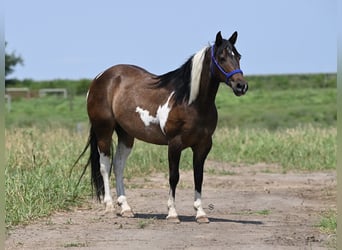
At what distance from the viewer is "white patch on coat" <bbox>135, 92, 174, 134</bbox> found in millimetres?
8453

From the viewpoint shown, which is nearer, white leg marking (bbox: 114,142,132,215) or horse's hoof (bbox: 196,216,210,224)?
horse's hoof (bbox: 196,216,210,224)

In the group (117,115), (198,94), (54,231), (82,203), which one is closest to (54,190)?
(82,203)

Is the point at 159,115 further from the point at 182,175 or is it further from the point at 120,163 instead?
the point at 182,175

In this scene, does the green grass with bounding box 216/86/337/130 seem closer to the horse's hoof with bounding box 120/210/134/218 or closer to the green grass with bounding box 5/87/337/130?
the green grass with bounding box 5/87/337/130

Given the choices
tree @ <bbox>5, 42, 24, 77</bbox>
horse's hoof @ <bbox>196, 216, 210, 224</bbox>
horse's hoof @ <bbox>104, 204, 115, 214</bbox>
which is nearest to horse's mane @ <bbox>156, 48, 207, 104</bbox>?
horse's hoof @ <bbox>196, 216, 210, 224</bbox>

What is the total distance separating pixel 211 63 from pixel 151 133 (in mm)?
1204

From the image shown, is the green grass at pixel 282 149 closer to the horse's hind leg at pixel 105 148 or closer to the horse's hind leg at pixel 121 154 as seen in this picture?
the horse's hind leg at pixel 121 154

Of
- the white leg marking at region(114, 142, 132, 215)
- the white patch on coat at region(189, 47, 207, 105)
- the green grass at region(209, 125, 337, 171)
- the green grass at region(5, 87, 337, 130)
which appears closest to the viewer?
the white patch on coat at region(189, 47, 207, 105)

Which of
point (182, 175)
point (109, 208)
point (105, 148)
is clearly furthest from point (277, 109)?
point (109, 208)

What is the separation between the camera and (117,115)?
362 inches

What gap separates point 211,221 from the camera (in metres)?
8.47

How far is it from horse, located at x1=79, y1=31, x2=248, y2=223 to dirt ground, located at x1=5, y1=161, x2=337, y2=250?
18.8 inches

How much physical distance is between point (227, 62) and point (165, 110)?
99cm

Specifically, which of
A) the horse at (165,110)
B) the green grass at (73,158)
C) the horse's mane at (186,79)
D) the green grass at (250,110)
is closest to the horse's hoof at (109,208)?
the horse at (165,110)
